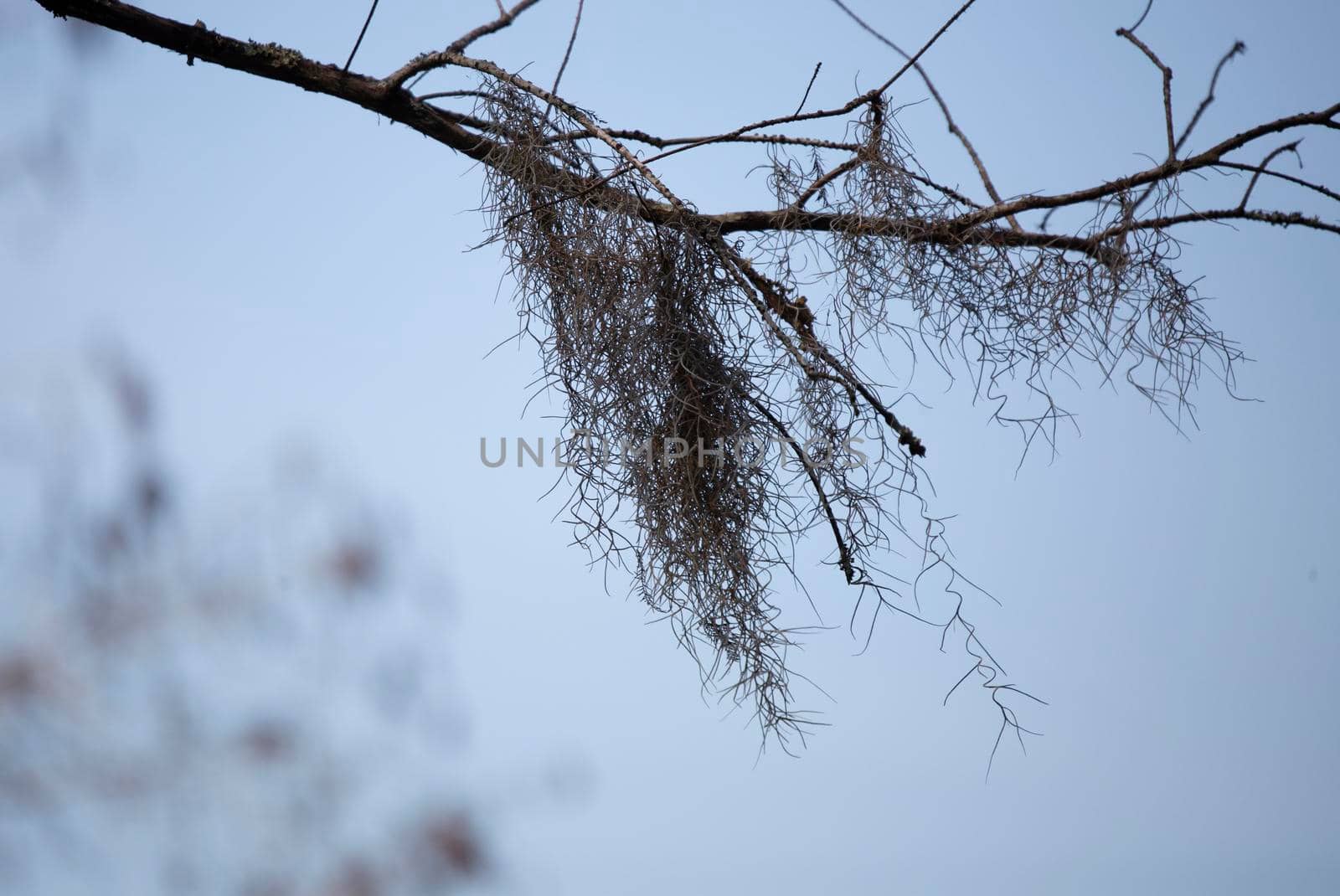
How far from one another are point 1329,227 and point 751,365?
25 centimetres

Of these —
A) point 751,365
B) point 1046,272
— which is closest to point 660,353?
point 751,365

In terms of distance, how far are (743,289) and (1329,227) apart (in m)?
0.24

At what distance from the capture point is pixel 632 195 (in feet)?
1.77

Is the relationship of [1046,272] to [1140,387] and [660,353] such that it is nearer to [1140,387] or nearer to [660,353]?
[1140,387]

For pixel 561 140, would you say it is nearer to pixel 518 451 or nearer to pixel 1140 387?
pixel 518 451

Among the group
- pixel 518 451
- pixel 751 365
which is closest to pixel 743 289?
pixel 751 365

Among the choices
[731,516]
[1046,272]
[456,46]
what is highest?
[456,46]

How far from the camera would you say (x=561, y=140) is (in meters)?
0.57

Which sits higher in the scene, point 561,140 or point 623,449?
point 561,140

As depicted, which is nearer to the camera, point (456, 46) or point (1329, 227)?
point (1329, 227)

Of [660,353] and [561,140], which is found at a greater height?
[561,140]

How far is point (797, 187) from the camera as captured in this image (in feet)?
1.85

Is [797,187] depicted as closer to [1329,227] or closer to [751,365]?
[751,365]

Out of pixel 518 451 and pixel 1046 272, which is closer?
pixel 1046 272
